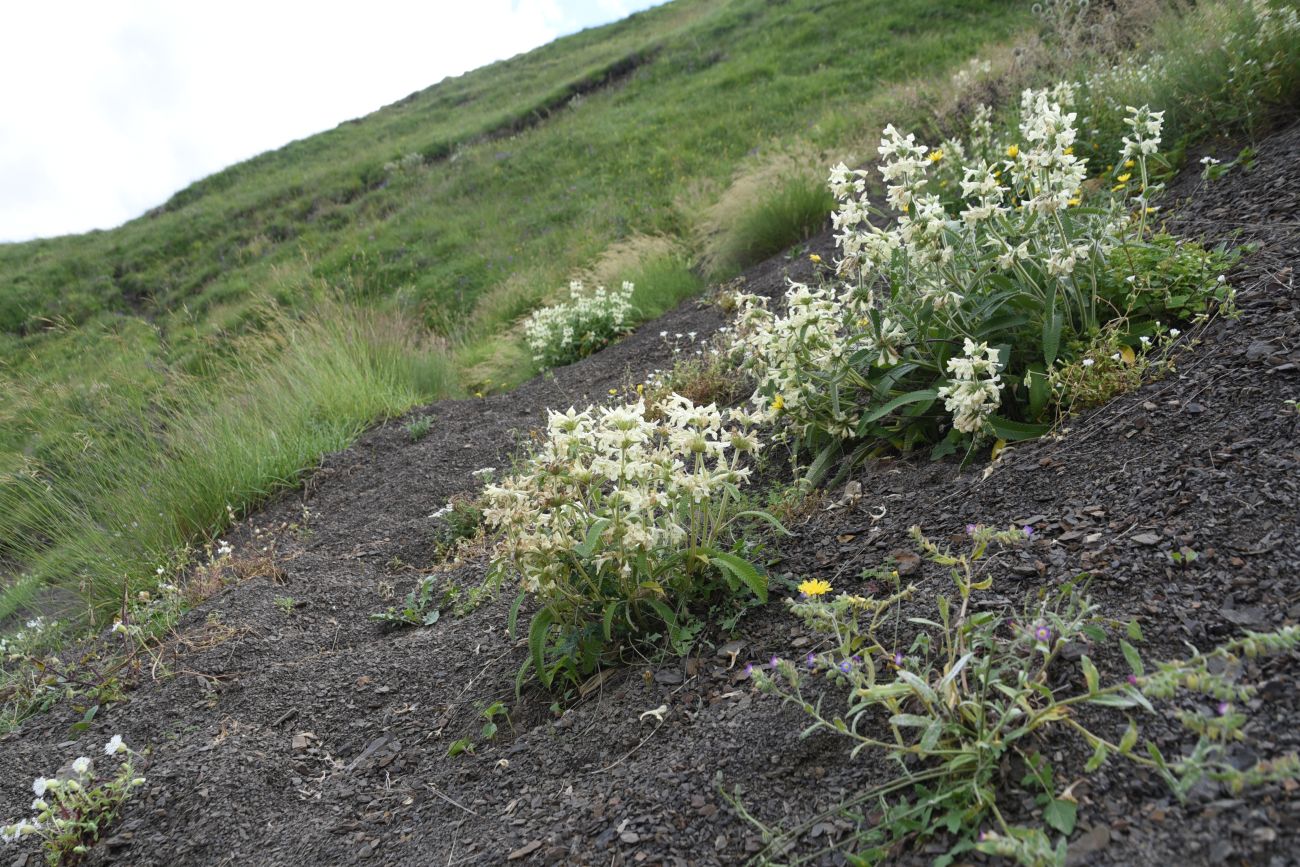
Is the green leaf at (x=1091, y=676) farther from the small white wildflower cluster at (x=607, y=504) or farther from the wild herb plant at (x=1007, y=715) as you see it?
the small white wildflower cluster at (x=607, y=504)

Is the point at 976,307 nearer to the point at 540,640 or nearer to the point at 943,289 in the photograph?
the point at 943,289

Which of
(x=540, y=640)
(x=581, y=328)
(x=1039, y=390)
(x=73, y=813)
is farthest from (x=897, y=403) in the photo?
(x=581, y=328)

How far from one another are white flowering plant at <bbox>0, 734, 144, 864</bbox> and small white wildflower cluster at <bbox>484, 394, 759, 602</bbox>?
1113 millimetres

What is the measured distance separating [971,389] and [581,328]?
4536 mm

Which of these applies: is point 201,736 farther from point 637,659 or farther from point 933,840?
point 933,840

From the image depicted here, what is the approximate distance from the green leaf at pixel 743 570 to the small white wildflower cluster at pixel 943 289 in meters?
0.52

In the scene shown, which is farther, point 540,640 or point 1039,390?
point 1039,390

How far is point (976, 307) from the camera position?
234cm

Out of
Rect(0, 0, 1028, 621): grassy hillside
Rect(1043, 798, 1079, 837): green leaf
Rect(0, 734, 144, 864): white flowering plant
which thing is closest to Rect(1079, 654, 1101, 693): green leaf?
Rect(1043, 798, 1079, 837): green leaf

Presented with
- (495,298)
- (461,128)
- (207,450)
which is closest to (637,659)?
(207,450)

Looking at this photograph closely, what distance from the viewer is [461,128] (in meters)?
18.7


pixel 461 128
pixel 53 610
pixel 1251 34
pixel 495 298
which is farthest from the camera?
pixel 461 128

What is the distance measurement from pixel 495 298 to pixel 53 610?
5760 mm

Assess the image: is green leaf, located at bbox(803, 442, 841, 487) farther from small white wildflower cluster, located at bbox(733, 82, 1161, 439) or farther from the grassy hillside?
the grassy hillside
